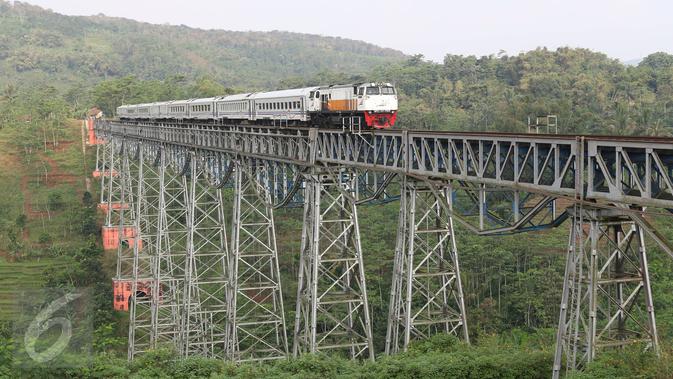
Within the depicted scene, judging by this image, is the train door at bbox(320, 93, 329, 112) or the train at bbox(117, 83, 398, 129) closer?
the train at bbox(117, 83, 398, 129)

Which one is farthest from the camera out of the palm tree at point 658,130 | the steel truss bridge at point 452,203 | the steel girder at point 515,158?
the palm tree at point 658,130

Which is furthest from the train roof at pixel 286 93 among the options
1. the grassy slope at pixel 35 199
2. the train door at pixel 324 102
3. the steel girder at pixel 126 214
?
the grassy slope at pixel 35 199

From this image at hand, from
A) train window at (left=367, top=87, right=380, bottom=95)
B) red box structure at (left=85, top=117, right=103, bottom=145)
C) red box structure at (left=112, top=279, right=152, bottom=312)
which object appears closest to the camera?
train window at (left=367, top=87, right=380, bottom=95)

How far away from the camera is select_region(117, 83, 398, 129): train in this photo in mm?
21453

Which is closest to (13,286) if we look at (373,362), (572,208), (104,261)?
(104,261)

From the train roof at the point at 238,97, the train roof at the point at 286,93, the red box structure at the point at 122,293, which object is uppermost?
the train roof at the point at 238,97

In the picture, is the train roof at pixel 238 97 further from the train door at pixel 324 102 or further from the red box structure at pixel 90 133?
the red box structure at pixel 90 133

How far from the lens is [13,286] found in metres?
47.2

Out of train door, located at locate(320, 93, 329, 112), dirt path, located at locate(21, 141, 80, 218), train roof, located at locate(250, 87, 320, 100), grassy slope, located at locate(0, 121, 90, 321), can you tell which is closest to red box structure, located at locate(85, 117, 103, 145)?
grassy slope, located at locate(0, 121, 90, 321)

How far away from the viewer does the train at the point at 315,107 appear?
2145 centimetres

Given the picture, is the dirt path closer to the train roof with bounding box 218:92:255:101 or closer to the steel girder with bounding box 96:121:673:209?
the train roof with bounding box 218:92:255:101

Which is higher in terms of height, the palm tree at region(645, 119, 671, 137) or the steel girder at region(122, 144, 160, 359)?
the palm tree at region(645, 119, 671, 137)

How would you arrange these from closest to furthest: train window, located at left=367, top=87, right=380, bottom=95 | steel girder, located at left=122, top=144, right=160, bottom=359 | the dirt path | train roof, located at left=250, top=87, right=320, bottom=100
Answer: train window, located at left=367, top=87, right=380, bottom=95
train roof, located at left=250, top=87, right=320, bottom=100
steel girder, located at left=122, top=144, right=160, bottom=359
the dirt path

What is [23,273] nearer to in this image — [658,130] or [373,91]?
[373,91]
